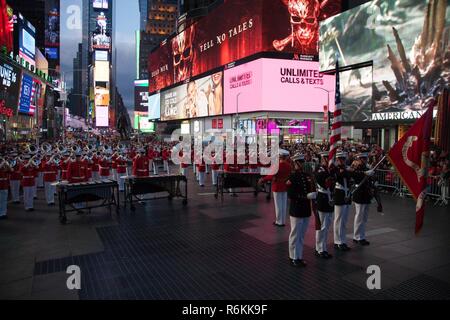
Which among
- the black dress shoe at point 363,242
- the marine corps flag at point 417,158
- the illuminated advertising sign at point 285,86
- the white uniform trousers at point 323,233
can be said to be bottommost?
the black dress shoe at point 363,242

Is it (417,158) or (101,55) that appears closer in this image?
(417,158)

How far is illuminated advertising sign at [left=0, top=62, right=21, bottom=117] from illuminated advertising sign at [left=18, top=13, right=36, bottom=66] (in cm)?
1226

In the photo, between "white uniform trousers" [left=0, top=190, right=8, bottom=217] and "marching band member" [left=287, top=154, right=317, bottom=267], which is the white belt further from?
"white uniform trousers" [left=0, top=190, right=8, bottom=217]

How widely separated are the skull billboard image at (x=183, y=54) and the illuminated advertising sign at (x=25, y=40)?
90.0ft

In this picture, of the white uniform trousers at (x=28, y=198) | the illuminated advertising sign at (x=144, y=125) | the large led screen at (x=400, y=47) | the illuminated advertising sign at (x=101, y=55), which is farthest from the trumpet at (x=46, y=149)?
the illuminated advertising sign at (x=101, y=55)

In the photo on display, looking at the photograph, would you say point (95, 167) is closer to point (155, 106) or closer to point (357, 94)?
point (357, 94)

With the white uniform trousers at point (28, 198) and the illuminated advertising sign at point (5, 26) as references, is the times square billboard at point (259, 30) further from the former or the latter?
the white uniform trousers at point (28, 198)

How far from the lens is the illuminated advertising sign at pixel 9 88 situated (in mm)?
42506

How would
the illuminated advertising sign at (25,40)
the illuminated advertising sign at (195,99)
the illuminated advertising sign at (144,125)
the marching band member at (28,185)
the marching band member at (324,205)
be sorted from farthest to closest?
the illuminated advertising sign at (144,125)
the illuminated advertising sign at (195,99)
the illuminated advertising sign at (25,40)
the marching band member at (28,185)
the marching band member at (324,205)

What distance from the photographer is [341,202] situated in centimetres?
851

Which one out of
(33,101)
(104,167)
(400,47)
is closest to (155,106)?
(33,101)

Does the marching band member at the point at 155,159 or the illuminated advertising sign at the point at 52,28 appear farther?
the illuminated advertising sign at the point at 52,28

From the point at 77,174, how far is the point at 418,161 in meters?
10.8

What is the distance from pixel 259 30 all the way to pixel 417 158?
4401 cm
